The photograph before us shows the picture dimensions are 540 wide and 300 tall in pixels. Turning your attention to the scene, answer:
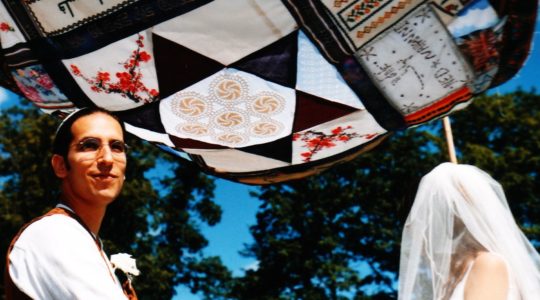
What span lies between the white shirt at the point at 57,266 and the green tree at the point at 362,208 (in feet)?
64.3

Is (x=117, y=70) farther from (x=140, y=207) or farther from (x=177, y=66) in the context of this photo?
(x=140, y=207)

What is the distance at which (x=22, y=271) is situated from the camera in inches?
58.4

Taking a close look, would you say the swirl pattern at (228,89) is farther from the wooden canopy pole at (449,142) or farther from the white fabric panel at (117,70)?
the wooden canopy pole at (449,142)

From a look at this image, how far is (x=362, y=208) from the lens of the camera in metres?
22.6

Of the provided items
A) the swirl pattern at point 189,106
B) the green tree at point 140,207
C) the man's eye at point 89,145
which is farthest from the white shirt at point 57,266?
the green tree at point 140,207

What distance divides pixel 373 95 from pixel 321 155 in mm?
608

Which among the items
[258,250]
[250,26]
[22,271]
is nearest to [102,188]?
[22,271]

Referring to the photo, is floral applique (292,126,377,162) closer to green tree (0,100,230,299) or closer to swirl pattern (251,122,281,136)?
swirl pattern (251,122,281,136)

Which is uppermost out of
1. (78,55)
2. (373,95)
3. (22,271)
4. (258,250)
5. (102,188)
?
(258,250)

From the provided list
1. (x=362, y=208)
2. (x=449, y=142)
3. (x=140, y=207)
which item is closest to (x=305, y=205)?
(x=362, y=208)

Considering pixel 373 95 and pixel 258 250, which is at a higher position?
pixel 258 250

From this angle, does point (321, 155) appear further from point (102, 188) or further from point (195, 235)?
point (195, 235)

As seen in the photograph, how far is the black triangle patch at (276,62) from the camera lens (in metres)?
2.54

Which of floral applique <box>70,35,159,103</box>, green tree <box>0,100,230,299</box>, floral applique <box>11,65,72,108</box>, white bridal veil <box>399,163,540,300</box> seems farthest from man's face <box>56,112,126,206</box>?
green tree <box>0,100,230,299</box>
